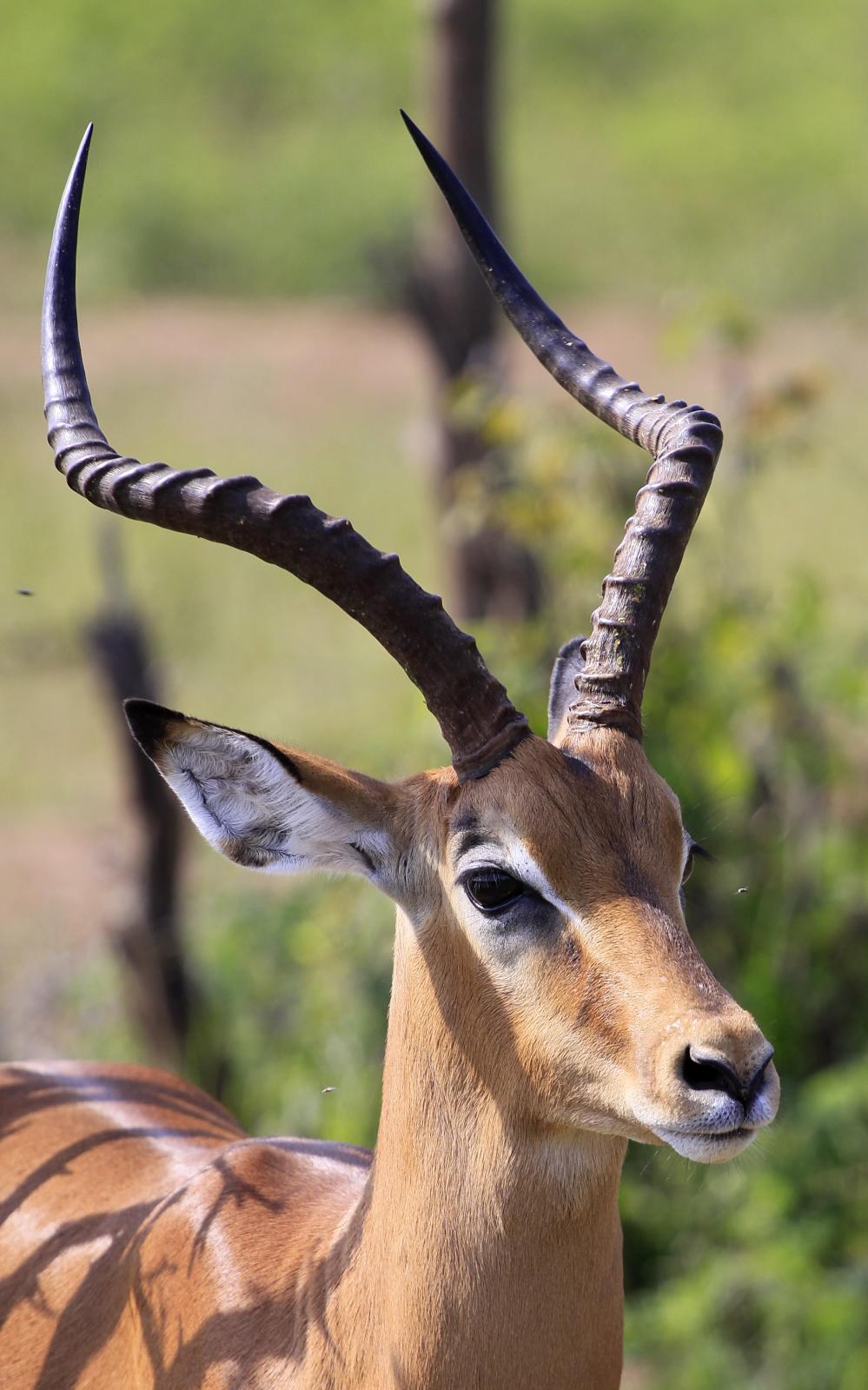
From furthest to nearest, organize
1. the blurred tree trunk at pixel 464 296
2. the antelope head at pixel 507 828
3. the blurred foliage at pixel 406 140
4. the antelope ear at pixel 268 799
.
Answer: the blurred foliage at pixel 406 140 < the blurred tree trunk at pixel 464 296 < the antelope ear at pixel 268 799 < the antelope head at pixel 507 828

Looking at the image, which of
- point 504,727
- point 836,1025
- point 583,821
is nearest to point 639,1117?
point 583,821

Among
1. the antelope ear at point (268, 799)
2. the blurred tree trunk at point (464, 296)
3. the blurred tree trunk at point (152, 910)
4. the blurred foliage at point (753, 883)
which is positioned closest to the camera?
the antelope ear at point (268, 799)

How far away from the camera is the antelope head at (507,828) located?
2.83 meters

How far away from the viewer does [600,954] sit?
2.93 metres

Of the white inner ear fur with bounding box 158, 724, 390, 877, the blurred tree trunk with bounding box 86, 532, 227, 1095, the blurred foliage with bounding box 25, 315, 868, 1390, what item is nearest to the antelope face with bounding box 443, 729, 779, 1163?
the white inner ear fur with bounding box 158, 724, 390, 877

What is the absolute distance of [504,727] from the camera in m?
3.15

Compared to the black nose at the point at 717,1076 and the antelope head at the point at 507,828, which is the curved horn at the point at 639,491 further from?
the black nose at the point at 717,1076

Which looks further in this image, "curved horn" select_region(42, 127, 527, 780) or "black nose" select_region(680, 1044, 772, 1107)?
"curved horn" select_region(42, 127, 527, 780)

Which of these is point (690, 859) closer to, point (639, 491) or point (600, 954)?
point (600, 954)

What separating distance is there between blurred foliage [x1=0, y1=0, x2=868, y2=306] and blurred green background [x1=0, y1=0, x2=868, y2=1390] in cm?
10

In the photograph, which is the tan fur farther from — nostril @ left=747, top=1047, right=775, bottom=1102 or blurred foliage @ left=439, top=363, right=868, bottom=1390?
blurred foliage @ left=439, top=363, right=868, bottom=1390

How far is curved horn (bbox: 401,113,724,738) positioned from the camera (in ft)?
10.7

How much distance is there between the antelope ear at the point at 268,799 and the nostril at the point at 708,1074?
75 centimetres

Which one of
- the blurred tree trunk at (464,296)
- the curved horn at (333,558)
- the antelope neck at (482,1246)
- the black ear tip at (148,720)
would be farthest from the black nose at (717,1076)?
the blurred tree trunk at (464,296)
